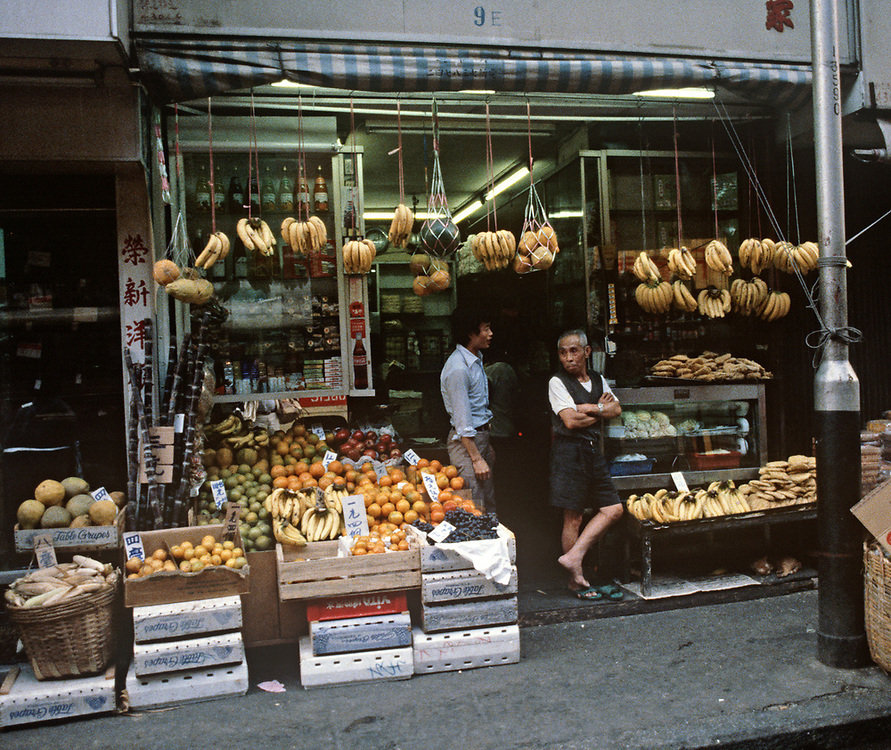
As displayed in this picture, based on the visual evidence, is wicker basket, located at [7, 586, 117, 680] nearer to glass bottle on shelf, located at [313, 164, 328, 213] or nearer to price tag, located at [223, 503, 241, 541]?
price tag, located at [223, 503, 241, 541]

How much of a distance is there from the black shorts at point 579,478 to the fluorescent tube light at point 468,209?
19.7ft

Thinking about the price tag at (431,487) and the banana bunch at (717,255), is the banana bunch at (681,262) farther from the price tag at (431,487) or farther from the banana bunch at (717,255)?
the price tag at (431,487)

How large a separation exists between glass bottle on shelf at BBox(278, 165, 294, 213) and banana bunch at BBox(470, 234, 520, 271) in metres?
1.84

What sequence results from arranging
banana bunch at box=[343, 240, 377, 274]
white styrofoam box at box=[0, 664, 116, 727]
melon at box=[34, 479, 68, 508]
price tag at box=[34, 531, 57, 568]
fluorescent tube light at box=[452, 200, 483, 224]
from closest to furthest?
white styrofoam box at box=[0, 664, 116, 727]
price tag at box=[34, 531, 57, 568]
melon at box=[34, 479, 68, 508]
banana bunch at box=[343, 240, 377, 274]
fluorescent tube light at box=[452, 200, 483, 224]

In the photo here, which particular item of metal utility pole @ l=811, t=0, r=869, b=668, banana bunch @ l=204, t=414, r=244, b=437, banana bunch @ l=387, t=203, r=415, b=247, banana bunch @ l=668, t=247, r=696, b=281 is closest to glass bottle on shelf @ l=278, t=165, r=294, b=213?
banana bunch @ l=387, t=203, r=415, b=247

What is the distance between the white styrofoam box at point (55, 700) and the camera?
13.9ft

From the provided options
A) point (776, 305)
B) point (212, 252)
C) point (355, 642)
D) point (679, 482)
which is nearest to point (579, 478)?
point (679, 482)

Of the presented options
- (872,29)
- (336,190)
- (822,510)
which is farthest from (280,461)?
(872,29)

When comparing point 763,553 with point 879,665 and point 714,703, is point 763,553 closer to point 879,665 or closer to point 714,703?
point 879,665

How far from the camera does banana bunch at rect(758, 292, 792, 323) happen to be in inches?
276

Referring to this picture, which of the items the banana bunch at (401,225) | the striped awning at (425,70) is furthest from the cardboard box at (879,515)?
the banana bunch at (401,225)

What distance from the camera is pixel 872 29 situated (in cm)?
633

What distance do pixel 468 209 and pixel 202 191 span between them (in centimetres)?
589

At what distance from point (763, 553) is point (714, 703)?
267cm
